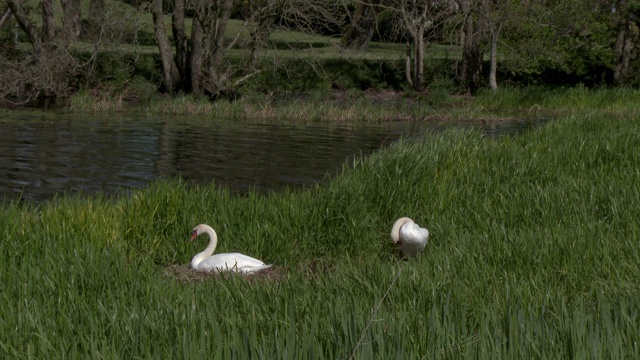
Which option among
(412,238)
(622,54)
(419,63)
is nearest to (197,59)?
(419,63)

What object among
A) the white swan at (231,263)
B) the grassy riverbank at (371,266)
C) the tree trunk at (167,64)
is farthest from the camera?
the tree trunk at (167,64)

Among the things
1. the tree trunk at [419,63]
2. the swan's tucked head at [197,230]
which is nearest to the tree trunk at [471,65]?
the tree trunk at [419,63]

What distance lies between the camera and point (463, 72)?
3497cm

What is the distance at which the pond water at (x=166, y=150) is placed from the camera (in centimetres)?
1491

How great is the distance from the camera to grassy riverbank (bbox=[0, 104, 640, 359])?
4258 mm

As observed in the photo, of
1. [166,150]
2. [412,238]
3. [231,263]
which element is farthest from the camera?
[166,150]

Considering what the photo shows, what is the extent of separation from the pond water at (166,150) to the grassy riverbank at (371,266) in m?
1.59

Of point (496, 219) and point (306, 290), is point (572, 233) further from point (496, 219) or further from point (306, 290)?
point (306, 290)

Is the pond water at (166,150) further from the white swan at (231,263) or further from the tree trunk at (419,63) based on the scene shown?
the tree trunk at (419,63)

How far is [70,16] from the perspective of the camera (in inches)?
1210

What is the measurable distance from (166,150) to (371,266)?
12714mm

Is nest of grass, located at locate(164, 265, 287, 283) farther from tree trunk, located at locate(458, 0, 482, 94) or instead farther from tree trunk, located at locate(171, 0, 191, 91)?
tree trunk, located at locate(458, 0, 482, 94)

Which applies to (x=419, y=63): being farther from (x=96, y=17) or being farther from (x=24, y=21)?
(x=24, y=21)

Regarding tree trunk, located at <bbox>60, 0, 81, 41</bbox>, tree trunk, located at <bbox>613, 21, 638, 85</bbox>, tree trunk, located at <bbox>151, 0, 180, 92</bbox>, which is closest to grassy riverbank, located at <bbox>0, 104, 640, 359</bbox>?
tree trunk, located at <bbox>60, 0, 81, 41</bbox>
